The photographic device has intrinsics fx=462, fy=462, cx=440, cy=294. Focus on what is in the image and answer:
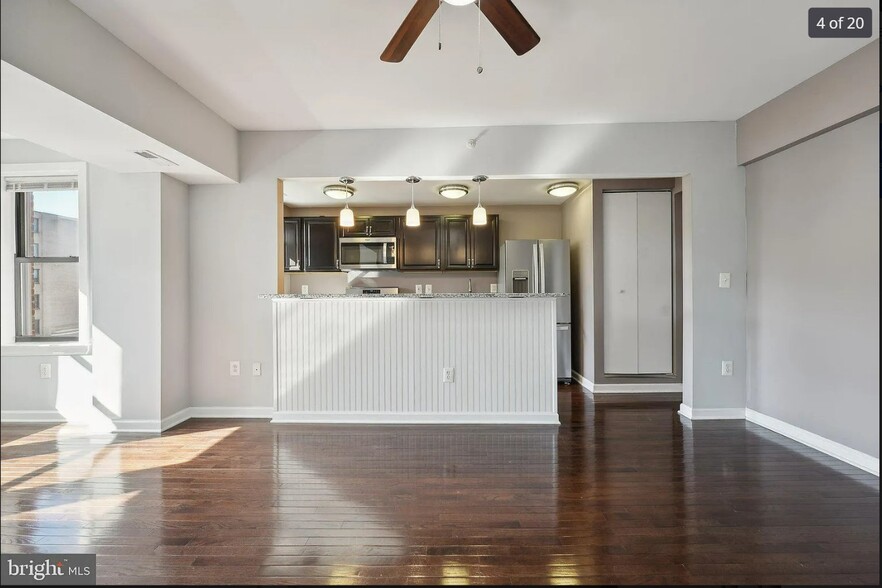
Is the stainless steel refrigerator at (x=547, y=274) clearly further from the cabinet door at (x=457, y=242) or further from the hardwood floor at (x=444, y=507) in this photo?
the hardwood floor at (x=444, y=507)

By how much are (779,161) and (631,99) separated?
1.22m

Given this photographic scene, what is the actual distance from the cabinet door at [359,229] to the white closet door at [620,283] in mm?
2999

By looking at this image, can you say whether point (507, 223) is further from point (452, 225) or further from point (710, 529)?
point (710, 529)

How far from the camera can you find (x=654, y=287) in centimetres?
500

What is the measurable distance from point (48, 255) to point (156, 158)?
135 centimetres

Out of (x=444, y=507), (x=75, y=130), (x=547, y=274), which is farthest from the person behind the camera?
(x=547, y=274)

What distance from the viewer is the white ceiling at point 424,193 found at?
16.9ft

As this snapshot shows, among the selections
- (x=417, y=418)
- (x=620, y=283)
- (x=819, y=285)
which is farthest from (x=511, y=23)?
(x=620, y=283)

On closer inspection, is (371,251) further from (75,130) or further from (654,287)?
(75,130)

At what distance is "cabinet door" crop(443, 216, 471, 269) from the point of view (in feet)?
20.0

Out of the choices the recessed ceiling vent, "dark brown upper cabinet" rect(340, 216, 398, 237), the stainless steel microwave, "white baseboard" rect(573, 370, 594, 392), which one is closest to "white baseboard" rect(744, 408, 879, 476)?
"white baseboard" rect(573, 370, 594, 392)

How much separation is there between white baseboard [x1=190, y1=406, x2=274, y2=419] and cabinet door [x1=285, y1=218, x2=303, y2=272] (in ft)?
8.54

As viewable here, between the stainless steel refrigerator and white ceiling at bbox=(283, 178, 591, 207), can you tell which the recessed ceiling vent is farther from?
the stainless steel refrigerator
